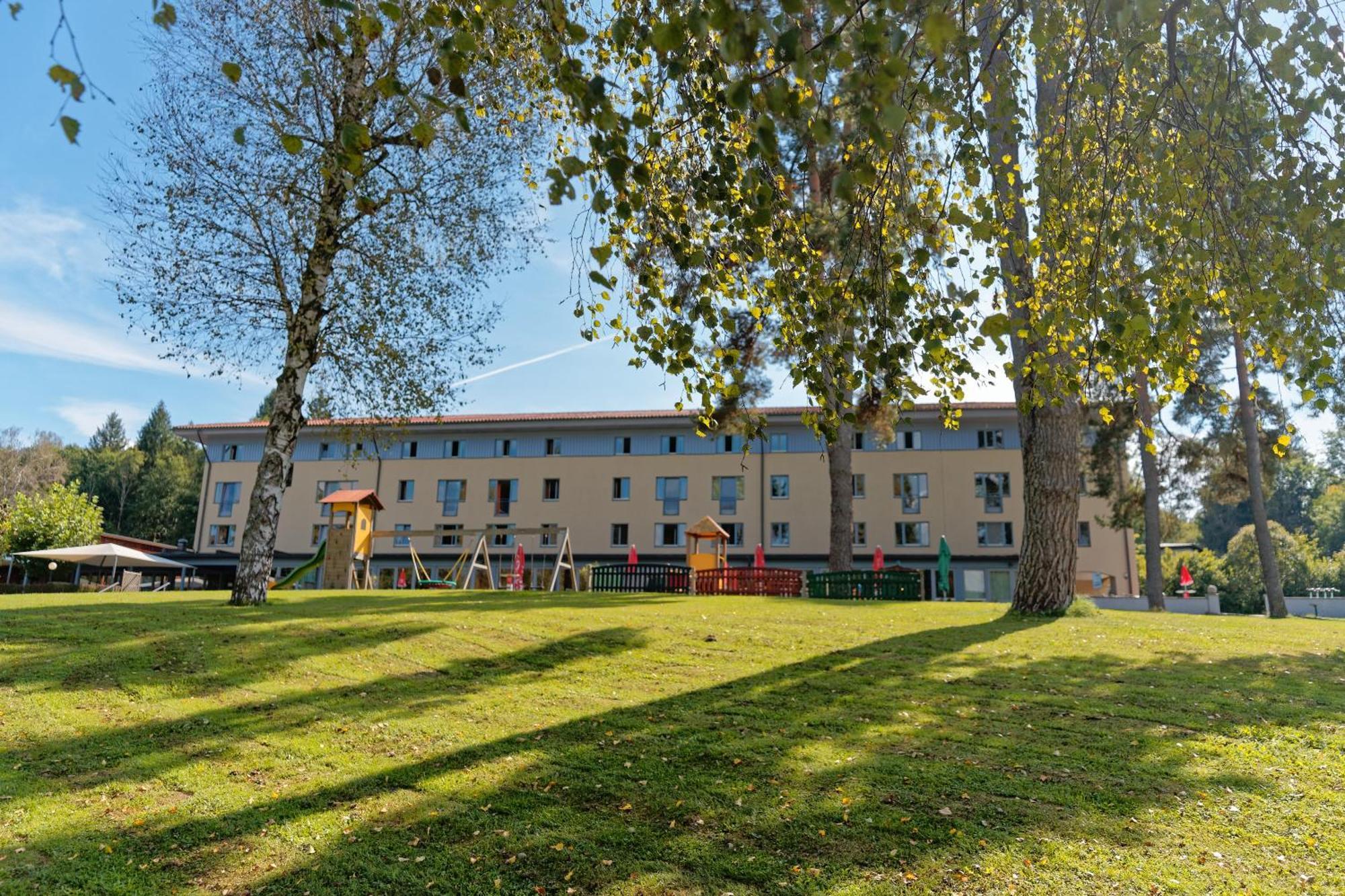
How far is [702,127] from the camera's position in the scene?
4926mm

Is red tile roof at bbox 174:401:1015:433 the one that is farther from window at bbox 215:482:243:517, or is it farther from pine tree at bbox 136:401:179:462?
pine tree at bbox 136:401:179:462

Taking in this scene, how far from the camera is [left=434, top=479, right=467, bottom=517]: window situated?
164 feet

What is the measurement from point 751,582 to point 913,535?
82.9ft

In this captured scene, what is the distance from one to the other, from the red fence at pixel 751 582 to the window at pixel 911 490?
2402 centimetres

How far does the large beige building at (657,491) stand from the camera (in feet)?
145

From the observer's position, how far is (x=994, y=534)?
145 ft

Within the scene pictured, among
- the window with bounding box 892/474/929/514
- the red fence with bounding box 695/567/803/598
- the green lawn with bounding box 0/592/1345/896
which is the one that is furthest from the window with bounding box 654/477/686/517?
the green lawn with bounding box 0/592/1345/896

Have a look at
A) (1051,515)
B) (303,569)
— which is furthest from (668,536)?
(1051,515)

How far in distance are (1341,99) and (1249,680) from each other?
6.40m

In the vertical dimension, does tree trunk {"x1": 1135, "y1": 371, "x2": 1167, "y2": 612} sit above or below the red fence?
above

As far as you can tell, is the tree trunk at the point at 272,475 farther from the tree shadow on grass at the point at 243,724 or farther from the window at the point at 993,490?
the window at the point at 993,490

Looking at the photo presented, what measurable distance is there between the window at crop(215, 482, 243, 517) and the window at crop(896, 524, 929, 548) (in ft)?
134

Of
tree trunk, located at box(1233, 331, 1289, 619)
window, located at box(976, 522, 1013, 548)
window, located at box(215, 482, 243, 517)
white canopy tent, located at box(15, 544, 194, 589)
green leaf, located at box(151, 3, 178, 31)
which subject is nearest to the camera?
green leaf, located at box(151, 3, 178, 31)

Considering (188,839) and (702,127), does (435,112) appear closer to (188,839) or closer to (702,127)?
(702,127)
